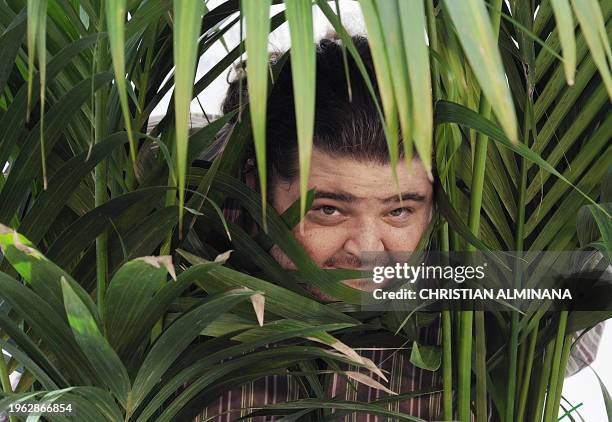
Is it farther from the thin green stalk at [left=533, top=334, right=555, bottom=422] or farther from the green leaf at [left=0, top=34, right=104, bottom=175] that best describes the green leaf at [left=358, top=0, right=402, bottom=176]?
the thin green stalk at [left=533, top=334, right=555, bottom=422]

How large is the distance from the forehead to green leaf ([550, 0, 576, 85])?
0.50 meters

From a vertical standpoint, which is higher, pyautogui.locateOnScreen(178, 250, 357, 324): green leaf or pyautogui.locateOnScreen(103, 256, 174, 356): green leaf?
pyautogui.locateOnScreen(178, 250, 357, 324): green leaf

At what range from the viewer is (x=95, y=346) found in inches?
19.1

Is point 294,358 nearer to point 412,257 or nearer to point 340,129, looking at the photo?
point 412,257

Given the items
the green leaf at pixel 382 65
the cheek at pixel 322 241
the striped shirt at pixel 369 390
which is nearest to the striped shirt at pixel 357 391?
the striped shirt at pixel 369 390

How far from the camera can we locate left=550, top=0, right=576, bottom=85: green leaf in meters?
0.27

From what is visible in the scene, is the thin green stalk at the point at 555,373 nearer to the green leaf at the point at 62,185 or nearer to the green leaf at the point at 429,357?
the green leaf at the point at 429,357

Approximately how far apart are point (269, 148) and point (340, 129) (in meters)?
0.09

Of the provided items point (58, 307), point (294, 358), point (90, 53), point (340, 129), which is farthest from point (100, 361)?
point (340, 129)

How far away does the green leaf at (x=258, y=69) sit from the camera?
11.0 inches

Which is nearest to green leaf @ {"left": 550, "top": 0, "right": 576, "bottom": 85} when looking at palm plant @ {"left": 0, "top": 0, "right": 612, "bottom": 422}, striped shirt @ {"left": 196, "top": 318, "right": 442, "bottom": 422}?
palm plant @ {"left": 0, "top": 0, "right": 612, "bottom": 422}

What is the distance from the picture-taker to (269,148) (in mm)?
878

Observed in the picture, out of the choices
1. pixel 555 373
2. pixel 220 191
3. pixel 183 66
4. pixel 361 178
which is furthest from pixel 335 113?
pixel 183 66

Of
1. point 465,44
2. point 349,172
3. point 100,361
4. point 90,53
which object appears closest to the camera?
point 465,44
